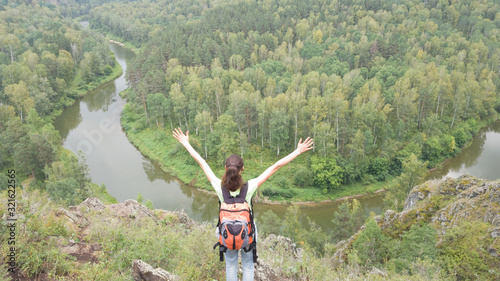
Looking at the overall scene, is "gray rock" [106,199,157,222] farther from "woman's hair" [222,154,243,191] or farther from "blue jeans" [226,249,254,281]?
"woman's hair" [222,154,243,191]

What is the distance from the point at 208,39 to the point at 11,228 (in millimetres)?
57261

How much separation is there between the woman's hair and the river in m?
27.5

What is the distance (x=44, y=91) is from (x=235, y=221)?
191 feet

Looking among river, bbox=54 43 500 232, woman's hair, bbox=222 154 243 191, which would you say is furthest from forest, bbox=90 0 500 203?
woman's hair, bbox=222 154 243 191

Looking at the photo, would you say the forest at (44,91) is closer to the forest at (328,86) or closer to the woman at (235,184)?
the forest at (328,86)

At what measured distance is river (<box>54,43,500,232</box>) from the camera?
111 feet

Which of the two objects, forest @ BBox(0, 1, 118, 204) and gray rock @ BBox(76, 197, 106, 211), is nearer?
gray rock @ BBox(76, 197, 106, 211)

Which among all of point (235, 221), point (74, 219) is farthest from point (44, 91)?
point (235, 221)

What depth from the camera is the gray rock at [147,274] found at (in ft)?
26.0

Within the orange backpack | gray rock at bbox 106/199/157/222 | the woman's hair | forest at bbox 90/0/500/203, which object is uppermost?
the woman's hair

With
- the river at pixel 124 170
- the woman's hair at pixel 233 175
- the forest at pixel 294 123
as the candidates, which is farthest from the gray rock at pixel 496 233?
the river at pixel 124 170

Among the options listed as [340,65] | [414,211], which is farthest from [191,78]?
[414,211]

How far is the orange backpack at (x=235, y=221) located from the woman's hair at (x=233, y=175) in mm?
139

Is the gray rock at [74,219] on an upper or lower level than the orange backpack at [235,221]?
lower
